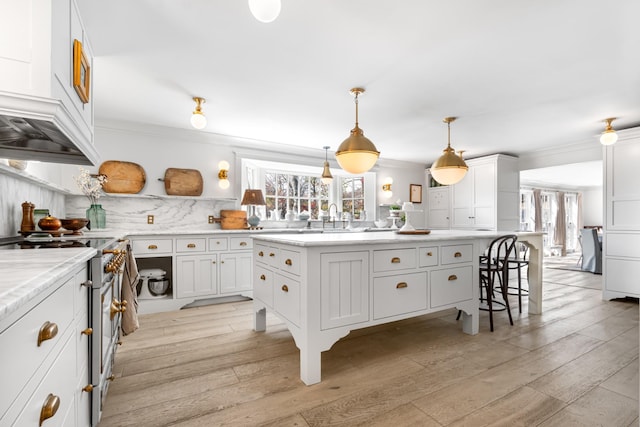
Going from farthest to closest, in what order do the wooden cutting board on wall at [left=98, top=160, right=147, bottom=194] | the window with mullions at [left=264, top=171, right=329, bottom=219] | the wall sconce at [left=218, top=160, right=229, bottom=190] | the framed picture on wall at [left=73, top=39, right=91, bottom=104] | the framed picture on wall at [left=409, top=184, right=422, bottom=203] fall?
the framed picture on wall at [left=409, top=184, right=422, bottom=203], the window with mullions at [left=264, top=171, right=329, bottom=219], the wall sconce at [left=218, top=160, right=229, bottom=190], the wooden cutting board on wall at [left=98, top=160, right=147, bottom=194], the framed picture on wall at [left=73, top=39, right=91, bottom=104]

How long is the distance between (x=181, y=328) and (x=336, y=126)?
2961 millimetres

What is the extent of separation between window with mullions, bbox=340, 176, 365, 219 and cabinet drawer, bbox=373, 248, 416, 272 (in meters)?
3.65

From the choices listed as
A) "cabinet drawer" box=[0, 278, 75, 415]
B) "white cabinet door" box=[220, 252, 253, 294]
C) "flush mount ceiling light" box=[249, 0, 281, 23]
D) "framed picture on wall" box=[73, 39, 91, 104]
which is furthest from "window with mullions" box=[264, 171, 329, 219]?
"cabinet drawer" box=[0, 278, 75, 415]

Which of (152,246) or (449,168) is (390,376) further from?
(152,246)

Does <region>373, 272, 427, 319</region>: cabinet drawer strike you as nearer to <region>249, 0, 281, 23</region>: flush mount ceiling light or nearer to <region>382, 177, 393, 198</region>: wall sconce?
<region>249, 0, 281, 23</region>: flush mount ceiling light

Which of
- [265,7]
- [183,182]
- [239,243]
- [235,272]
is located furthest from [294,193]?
[265,7]

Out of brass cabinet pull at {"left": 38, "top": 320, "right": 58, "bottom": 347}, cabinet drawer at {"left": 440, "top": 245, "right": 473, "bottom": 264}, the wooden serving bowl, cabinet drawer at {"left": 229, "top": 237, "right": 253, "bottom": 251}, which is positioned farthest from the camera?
cabinet drawer at {"left": 229, "top": 237, "right": 253, "bottom": 251}

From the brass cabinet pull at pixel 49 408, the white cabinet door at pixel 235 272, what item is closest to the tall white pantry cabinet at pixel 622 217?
the white cabinet door at pixel 235 272

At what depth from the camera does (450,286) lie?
8.77 ft

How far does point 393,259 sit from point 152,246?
2721mm

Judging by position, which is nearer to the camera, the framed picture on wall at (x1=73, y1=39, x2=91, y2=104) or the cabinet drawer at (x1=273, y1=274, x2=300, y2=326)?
the framed picture on wall at (x1=73, y1=39, x2=91, y2=104)

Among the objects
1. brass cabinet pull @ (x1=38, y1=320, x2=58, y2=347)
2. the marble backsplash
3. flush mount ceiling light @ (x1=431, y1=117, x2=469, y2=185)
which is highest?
flush mount ceiling light @ (x1=431, y1=117, x2=469, y2=185)

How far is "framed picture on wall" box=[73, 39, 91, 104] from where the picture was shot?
159cm

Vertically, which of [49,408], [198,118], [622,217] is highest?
[198,118]
